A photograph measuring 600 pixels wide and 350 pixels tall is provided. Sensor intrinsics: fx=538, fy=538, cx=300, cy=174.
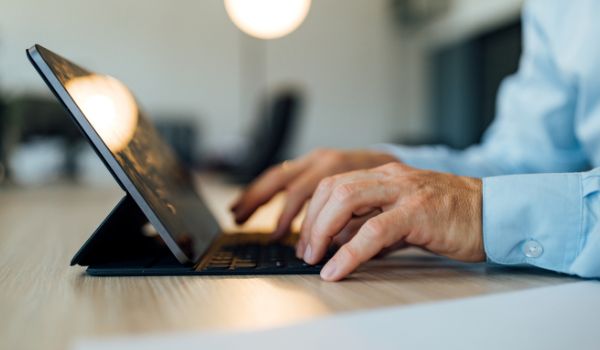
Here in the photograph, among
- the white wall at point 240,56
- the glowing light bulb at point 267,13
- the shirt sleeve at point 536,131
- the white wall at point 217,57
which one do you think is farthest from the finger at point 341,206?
the white wall at point 217,57

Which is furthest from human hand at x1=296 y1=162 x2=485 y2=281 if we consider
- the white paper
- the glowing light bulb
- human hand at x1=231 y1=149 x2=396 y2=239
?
the glowing light bulb

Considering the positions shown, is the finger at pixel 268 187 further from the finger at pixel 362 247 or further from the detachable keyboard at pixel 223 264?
the finger at pixel 362 247

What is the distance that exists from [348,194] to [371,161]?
1.22 feet

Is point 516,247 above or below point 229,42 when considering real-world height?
below

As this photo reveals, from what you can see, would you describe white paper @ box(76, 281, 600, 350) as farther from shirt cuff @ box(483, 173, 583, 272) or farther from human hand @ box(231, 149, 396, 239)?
human hand @ box(231, 149, 396, 239)

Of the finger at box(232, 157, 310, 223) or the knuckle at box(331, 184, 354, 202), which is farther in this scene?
the finger at box(232, 157, 310, 223)

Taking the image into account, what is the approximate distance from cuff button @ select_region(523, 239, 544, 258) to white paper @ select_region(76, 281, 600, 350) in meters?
0.12

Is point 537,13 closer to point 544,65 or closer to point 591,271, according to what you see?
point 544,65

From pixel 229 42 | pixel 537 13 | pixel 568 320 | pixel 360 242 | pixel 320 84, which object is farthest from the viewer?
pixel 320 84

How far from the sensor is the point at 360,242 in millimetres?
428

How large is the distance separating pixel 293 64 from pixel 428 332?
16.0 feet

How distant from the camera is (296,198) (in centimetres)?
70

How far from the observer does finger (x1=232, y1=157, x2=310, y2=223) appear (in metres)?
0.79

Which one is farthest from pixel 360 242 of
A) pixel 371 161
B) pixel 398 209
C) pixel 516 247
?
pixel 371 161
